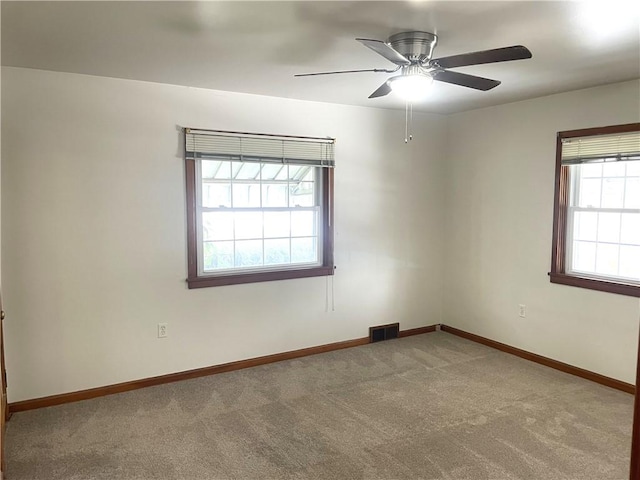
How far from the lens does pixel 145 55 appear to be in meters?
2.89

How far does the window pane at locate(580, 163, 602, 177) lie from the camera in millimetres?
3865

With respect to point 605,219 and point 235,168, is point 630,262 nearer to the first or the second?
point 605,219

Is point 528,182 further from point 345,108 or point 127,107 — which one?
point 127,107

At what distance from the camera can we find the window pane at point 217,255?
4.02 metres

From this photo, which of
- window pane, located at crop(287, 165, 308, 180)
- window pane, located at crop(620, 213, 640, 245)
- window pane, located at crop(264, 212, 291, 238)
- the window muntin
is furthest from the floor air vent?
window pane, located at crop(620, 213, 640, 245)

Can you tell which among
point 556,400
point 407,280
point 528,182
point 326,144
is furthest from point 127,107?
point 556,400

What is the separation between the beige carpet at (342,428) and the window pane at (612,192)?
1.47 meters

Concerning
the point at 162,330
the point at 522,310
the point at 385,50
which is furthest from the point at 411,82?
the point at 522,310

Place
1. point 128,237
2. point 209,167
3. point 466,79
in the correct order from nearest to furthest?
point 466,79
point 128,237
point 209,167

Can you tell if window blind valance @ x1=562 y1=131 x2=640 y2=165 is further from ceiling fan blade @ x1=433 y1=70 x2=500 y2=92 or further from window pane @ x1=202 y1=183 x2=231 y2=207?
window pane @ x1=202 y1=183 x2=231 y2=207

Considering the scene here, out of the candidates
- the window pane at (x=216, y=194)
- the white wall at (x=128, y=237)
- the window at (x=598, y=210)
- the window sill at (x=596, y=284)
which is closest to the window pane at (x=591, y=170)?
the window at (x=598, y=210)

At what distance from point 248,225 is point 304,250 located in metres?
0.64

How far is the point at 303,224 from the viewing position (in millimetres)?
4488

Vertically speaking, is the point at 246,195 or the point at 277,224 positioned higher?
the point at 246,195
